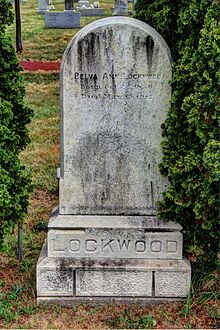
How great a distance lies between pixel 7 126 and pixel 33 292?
1218mm

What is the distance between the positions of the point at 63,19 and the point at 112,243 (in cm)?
1838

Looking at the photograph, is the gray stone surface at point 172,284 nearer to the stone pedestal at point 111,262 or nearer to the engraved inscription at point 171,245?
the stone pedestal at point 111,262

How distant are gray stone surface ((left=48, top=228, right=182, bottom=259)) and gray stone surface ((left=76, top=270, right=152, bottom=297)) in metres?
0.13

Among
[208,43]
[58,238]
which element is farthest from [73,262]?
[208,43]

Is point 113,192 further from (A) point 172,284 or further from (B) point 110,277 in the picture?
(A) point 172,284

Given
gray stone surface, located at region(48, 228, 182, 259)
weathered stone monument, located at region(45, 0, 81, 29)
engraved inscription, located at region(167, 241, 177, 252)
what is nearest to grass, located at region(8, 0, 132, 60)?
weathered stone monument, located at region(45, 0, 81, 29)

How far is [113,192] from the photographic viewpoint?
178 inches

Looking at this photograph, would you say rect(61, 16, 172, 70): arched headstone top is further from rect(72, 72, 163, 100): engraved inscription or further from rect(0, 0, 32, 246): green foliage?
rect(0, 0, 32, 246): green foliage

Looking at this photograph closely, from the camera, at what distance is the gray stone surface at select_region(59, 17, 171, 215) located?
13.9 ft

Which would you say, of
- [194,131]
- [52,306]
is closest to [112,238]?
[52,306]

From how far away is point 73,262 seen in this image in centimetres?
443

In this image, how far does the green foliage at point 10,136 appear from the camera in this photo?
4.29 m

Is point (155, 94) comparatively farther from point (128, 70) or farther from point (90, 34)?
point (90, 34)

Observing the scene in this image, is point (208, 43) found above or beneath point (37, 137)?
above
